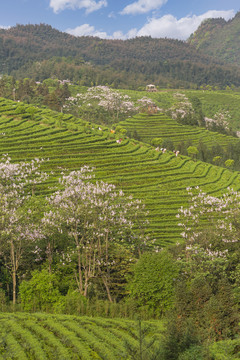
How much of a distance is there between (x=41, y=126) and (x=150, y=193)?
28966 mm

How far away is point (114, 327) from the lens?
19.9 meters

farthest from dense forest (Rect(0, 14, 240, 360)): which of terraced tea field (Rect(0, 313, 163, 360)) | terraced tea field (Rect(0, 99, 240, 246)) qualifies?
terraced tea field (Rect(0, 99, 240, 246))

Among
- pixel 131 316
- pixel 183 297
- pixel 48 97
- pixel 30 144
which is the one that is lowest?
pixel 131 316

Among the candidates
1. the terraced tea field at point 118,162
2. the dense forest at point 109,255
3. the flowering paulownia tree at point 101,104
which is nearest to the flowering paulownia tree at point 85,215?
the dense forest at point 109,255

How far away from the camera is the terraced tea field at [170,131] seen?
104 m

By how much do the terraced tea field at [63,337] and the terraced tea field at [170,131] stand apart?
82355 millimetres

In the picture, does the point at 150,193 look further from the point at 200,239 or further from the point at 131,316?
the point at 131,316

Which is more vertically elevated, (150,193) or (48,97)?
(48,97)

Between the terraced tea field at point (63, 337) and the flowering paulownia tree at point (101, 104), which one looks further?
the flowering paulownia tree at point (101, 104)

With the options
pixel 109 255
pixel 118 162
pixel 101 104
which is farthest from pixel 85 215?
pixel 101 104

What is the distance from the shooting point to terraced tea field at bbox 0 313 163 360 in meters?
15.6

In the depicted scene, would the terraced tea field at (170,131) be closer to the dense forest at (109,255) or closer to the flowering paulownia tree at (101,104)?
the flowering paulownia tree at (101,104)

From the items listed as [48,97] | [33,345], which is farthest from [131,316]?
[48,97]

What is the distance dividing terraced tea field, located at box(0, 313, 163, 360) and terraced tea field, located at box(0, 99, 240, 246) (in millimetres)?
24377
